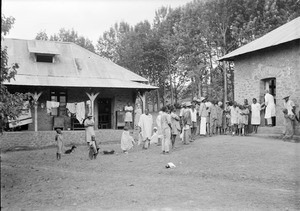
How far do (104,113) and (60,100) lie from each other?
2.82 meters

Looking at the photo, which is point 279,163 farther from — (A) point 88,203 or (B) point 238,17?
(B) point 238,17

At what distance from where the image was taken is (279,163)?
379 inches

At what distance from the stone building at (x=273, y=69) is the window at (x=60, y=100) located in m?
9.58

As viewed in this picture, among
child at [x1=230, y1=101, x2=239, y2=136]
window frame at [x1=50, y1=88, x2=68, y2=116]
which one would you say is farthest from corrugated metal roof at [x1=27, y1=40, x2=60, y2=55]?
child at [x1=230, y1=101, x2=239, y2=136]

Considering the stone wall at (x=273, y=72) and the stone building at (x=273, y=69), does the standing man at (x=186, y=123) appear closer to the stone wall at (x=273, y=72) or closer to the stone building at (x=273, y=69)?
the stone building at (x=273, y=69)

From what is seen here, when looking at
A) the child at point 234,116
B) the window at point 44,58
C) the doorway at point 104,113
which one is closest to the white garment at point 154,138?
the child at point 234,116

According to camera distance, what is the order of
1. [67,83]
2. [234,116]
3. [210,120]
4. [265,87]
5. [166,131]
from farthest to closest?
[67,83] → [265,87] → [210,120] → [234,116] → [166,131]

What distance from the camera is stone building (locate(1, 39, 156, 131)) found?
18703mm

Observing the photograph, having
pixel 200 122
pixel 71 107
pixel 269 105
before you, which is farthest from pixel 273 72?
pixel 71 107

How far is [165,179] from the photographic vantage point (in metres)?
8.49

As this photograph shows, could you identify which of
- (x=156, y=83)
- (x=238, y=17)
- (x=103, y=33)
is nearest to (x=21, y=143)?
(x=238, y=17)

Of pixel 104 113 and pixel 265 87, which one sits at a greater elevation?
pixel 265 87

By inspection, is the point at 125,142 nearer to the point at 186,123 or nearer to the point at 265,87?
the point at 186,123

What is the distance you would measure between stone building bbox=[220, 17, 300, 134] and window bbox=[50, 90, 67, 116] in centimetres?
958
